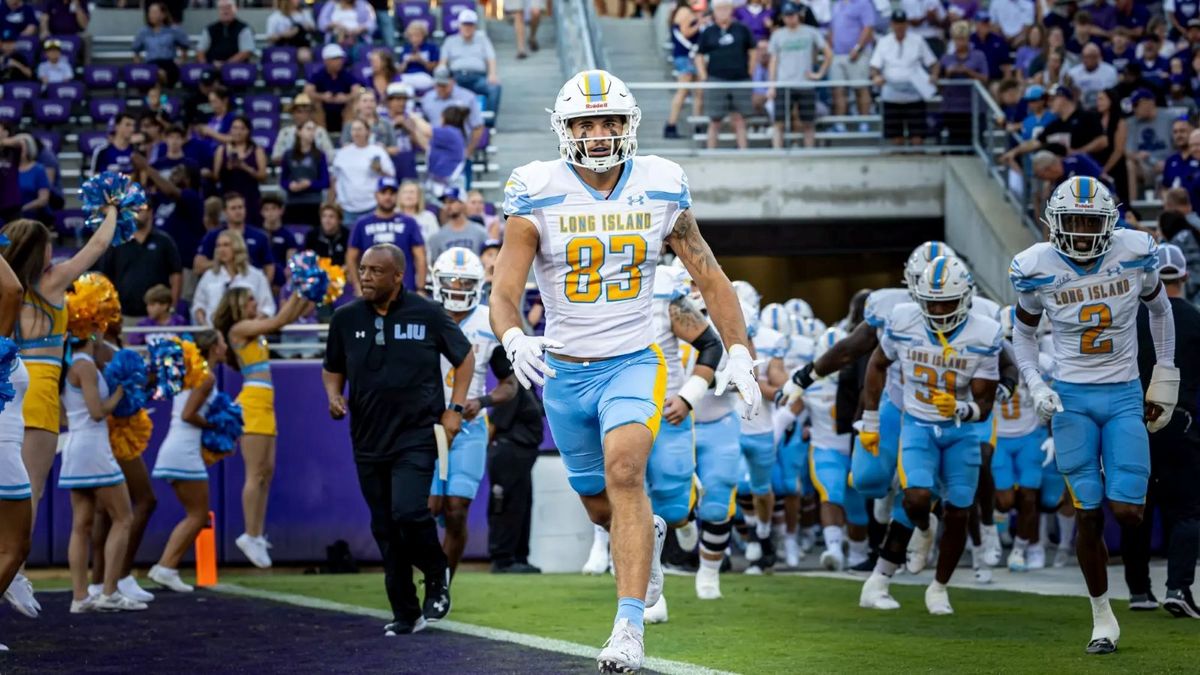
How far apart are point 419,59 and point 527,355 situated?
42.6ft

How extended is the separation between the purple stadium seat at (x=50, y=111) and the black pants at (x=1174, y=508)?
14.0m

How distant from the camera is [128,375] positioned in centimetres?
1046

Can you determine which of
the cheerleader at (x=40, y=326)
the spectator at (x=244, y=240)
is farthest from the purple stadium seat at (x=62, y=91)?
the cheerleader at (x=40, y=326)

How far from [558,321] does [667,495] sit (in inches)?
111

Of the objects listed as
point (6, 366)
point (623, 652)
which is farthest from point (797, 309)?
point (623, 652)

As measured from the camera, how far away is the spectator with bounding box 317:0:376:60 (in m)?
19.9

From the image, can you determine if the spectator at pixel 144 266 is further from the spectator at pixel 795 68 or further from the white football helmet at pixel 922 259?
the white football helmet at pixel 922 259

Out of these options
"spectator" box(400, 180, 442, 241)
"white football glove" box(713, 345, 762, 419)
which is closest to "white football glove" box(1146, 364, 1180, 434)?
"white football glove" box(713, 345, 762, 419)

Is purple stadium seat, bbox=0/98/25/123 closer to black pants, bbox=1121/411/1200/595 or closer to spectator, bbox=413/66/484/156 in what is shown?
spectator, bbox=413/66/484/156

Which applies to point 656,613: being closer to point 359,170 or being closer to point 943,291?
point 943,291

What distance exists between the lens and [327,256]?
52.3 ft

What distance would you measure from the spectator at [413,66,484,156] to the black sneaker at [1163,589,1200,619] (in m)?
10.7

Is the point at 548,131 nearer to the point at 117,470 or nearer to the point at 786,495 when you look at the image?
the point at 786,495

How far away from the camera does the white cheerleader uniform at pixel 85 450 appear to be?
33.8 feet
